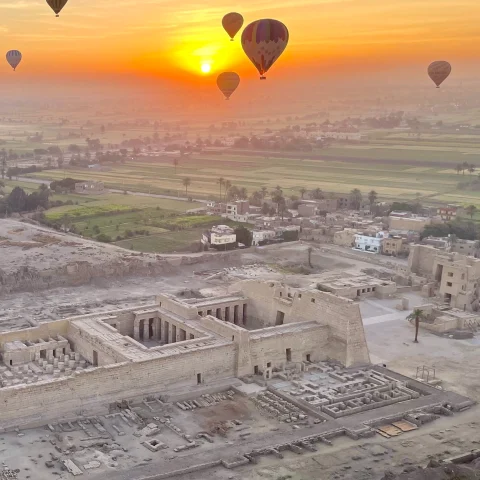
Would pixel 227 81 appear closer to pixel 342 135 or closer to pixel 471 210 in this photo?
pixel 471 210

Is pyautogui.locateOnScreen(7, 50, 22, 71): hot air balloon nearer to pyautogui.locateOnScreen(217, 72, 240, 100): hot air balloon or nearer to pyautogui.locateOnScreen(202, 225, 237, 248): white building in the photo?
pyautogui.locateOnScreen(217, 72, 240, 100): hot air balloon

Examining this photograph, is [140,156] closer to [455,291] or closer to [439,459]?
[455,291]

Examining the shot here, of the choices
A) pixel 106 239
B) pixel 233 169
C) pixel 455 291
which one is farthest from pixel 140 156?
pixel 455 291

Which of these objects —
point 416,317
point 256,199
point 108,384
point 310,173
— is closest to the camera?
point 108,384

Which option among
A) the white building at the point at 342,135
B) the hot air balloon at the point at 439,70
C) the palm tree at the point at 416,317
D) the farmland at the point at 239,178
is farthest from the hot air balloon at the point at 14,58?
the white building at the point at 342,135

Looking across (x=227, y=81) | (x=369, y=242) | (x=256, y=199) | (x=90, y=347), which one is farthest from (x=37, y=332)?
(x=256, y=199)

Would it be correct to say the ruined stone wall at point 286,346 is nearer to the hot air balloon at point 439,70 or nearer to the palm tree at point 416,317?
the palm tree at point 416,317
